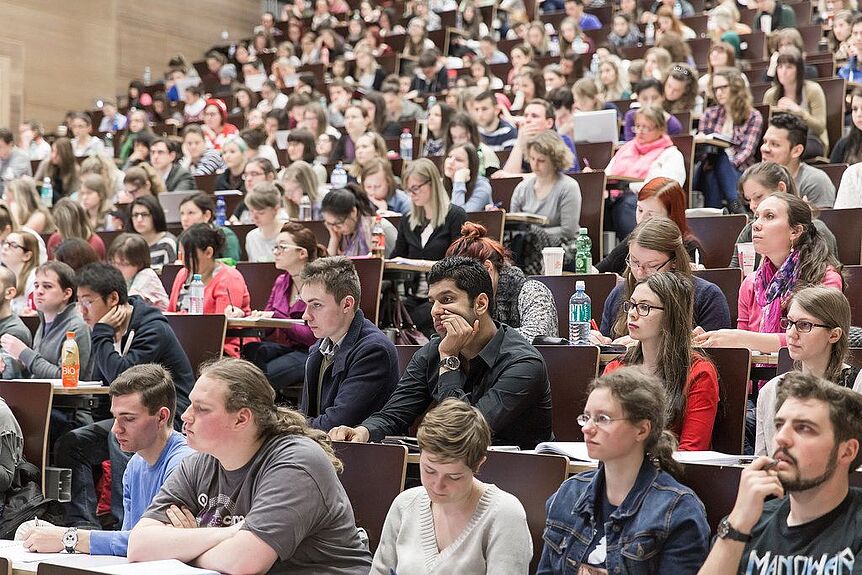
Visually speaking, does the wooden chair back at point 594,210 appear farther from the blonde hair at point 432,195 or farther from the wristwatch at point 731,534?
the wristwatch at point 731,534

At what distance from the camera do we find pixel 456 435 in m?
2.69

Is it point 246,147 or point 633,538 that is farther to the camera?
point 246,147

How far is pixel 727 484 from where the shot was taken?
265 centimetres

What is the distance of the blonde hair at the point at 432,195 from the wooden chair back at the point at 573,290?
1275 mm

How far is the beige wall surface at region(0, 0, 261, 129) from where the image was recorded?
499 inches

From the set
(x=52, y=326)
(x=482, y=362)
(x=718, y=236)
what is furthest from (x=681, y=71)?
(x=482, y=362)

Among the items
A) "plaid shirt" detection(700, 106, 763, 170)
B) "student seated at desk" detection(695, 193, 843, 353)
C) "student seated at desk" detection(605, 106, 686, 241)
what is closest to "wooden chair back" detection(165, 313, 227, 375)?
"student seated at desk" detection(695, 193, 843, 353)

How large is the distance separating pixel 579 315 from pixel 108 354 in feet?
5.95

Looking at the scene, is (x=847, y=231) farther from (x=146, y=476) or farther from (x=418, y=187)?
(x=146, y=476)

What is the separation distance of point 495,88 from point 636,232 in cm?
631

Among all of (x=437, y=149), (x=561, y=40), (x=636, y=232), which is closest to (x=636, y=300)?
(x=636, y=232)

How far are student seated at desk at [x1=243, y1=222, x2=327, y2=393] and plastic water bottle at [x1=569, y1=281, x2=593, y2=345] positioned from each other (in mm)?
1297

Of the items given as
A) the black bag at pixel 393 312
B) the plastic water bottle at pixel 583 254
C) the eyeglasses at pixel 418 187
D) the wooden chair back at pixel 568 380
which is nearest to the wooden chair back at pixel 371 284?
the black bag at pixel 393 312

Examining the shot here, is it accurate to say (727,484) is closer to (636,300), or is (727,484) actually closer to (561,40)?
(636,300)
